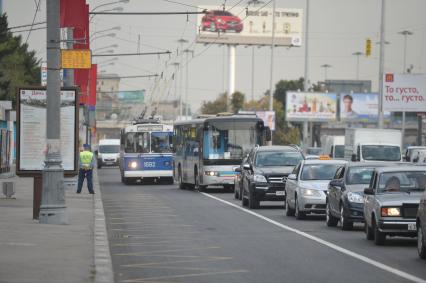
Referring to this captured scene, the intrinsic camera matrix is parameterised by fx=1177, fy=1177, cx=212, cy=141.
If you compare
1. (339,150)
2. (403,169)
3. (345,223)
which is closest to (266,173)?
(345,223)

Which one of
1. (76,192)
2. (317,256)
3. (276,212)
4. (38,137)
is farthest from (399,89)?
(317,256)

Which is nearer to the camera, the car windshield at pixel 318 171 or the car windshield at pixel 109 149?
the car windshield at pixel 318 171

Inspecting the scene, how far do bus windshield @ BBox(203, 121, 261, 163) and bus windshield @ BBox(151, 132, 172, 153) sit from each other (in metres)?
9.29

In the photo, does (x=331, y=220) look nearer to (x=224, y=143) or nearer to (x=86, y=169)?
(x=86, y=169)

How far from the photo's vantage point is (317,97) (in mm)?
111812

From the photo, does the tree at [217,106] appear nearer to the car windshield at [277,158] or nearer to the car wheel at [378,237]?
the car windshield at [277,158]

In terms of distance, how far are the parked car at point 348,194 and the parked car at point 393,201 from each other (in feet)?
6.88

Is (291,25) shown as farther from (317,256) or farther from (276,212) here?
(317,256)

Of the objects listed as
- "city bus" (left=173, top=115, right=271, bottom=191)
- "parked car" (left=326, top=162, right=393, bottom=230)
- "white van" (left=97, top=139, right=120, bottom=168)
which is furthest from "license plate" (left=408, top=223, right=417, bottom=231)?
"white van" (left=97, top=139, right=120, bottom=168)

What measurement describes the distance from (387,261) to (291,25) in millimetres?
126393

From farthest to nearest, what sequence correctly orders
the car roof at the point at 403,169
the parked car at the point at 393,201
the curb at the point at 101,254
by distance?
the car roof at the point at 403,169, the parked car at the point at 393,201, the curb at the point at 101,254

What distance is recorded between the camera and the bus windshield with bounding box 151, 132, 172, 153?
54.9 metres

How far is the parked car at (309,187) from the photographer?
93.1 feet

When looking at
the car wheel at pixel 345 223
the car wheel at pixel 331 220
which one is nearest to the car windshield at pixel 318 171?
the car wheel at pixel 331 220
